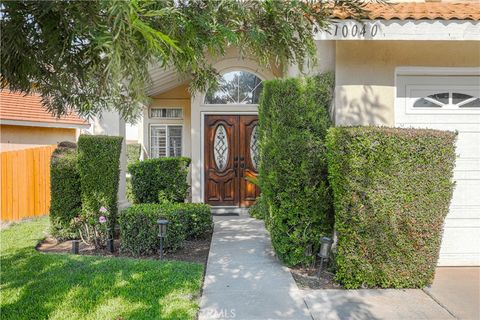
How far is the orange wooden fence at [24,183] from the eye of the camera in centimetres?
995

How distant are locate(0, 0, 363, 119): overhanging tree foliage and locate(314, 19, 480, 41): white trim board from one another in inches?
64.5

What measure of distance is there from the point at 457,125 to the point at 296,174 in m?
2.80

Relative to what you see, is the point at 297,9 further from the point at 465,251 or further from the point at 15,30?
the point at 465,251

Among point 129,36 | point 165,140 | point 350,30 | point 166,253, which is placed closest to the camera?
point 129,36

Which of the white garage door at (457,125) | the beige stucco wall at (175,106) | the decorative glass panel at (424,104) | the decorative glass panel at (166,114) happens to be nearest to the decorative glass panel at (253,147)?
the beige stucco wall at (175,106)

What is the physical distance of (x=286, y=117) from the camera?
5332mm

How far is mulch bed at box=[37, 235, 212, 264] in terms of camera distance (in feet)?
19.9

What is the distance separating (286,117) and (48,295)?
3995 millimetres

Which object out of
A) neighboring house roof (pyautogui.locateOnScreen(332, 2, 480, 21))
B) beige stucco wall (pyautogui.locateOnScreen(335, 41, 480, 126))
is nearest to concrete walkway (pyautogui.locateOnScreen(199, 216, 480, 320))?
beige stucco wall (pyautogui.locateOnScreen(335, 41, 480, 126))

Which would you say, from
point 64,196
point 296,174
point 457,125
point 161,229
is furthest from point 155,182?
point 457,125

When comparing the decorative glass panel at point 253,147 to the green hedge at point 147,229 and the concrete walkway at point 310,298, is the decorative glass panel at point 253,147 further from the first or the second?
the concrete walkway at point 310,298

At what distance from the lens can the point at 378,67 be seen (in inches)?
214

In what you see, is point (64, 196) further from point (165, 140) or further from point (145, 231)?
point (165, 140)

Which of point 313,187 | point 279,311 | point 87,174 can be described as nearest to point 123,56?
point 279,311
